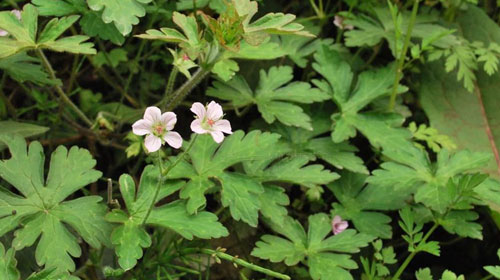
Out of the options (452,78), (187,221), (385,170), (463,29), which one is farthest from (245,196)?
(463,29)

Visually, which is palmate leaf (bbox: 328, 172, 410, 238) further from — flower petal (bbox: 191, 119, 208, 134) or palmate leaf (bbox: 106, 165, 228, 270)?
flower petal (bbox: 191, 119, 208, 134)

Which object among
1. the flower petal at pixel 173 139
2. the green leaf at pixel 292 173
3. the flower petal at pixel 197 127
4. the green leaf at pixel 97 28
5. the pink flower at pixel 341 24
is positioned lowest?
the green leaf at pixel 292 173

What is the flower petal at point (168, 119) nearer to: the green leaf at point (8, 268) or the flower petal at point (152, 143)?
the flower petal at point (152, 143)

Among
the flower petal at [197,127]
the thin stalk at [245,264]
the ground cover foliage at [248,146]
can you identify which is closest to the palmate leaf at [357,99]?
the ground cover foliage at [248,146]

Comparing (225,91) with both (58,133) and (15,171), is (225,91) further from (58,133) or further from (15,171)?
(15,171)

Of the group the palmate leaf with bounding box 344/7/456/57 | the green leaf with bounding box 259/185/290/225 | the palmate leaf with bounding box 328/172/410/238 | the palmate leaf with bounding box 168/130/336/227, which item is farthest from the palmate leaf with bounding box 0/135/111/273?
the palmate leaf with bounding box 344/7/456/57

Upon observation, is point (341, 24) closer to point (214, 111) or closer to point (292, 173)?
point (292, 173)
